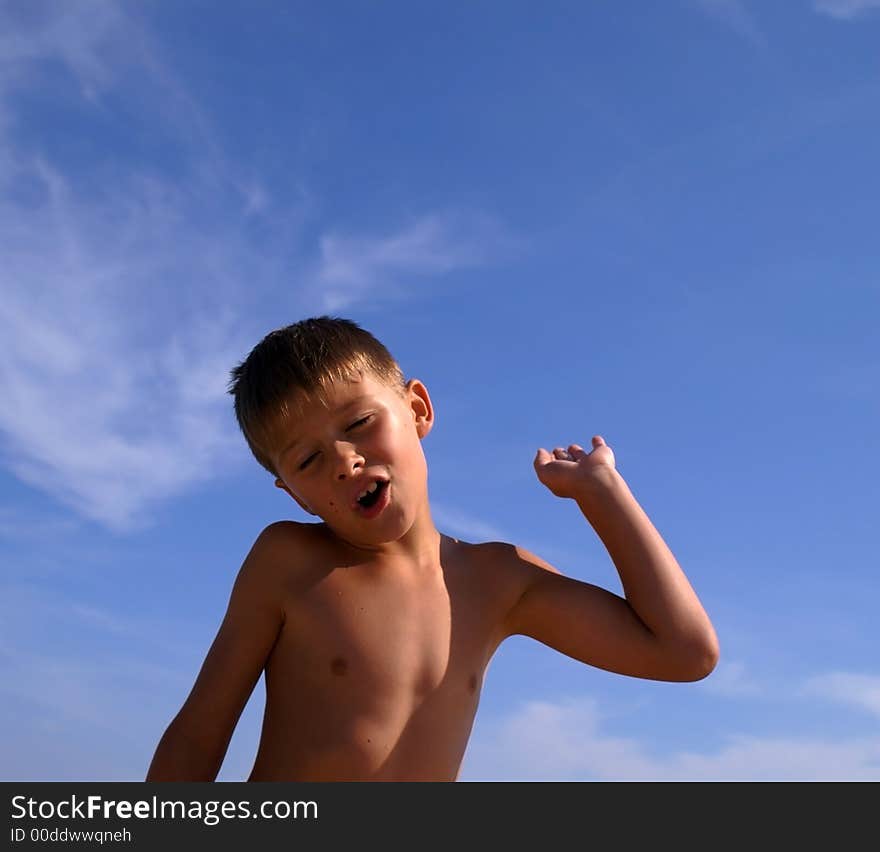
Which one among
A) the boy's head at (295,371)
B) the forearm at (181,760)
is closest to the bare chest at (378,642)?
the forearm at (181,760)

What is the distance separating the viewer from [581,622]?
460cm

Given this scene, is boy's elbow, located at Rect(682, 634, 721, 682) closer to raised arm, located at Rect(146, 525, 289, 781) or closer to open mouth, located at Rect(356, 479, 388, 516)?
open mouth, located at Rect(356, 479, 388, 516)

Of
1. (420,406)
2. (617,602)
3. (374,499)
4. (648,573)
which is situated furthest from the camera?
(420,406)

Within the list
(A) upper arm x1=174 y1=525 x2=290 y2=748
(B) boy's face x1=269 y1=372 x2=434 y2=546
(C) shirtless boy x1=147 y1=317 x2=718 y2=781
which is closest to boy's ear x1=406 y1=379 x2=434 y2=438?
(C) shirtless boy x1=147 y1=317 x2=718 y2=781

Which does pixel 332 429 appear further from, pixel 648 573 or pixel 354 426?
pixel 648 573

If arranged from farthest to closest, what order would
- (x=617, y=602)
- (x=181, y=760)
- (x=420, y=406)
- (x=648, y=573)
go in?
(x=420, y=406) < (x=617, y=602) < (x=648, y=573) < (x=181, y=760)

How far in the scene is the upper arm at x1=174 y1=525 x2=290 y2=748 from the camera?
14.0 ft

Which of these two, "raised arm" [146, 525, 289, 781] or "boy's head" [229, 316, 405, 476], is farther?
"boy's head" [229, 316, 405, 476]

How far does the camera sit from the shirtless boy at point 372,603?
4211 mm

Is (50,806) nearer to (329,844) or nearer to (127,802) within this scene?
(127,802)

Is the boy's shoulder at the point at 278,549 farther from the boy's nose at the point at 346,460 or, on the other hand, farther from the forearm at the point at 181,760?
the forearm at the point at 181,760

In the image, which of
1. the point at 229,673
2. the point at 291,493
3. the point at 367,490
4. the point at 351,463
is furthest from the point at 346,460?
the point at 229,673

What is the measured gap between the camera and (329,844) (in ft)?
12.2

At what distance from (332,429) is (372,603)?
65 cm
